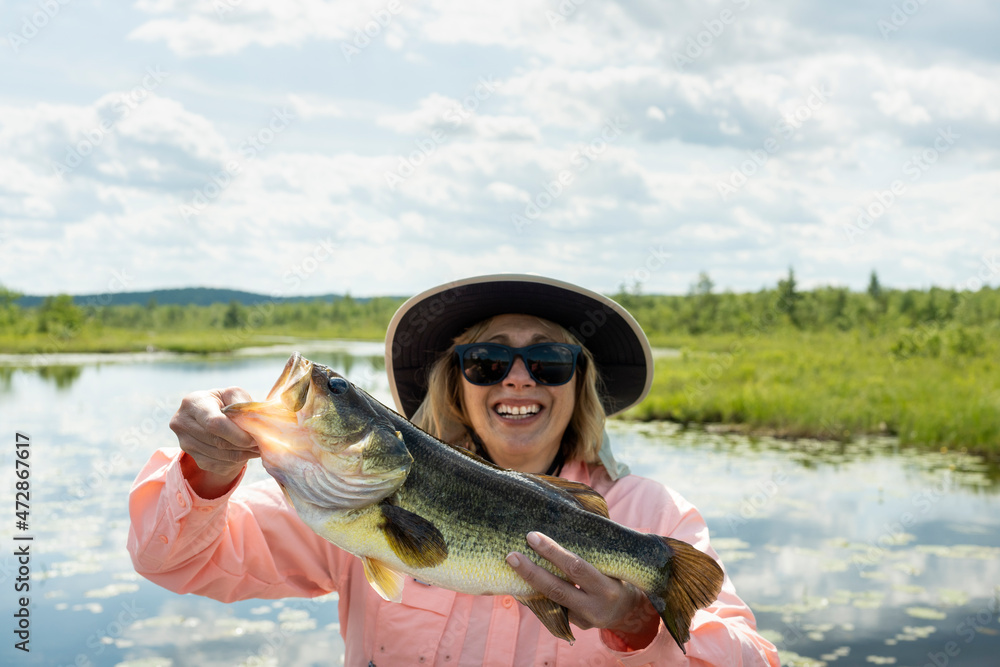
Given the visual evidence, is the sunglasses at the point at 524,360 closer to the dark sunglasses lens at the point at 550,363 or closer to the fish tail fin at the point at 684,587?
the dark sunglasses lens at the point at 550,363

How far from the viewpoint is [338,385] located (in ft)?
6.12

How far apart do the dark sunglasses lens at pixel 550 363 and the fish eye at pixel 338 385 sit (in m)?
1.23

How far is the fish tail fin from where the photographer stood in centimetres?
213

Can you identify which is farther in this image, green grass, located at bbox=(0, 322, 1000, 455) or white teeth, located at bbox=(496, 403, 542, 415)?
green grass, located at bbox=(0, 322, 1000, 455)

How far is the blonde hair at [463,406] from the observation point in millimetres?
3244

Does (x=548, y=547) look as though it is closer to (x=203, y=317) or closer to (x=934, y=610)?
(x=934, y=610)

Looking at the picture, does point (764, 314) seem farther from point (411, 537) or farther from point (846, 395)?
point (411, 537)

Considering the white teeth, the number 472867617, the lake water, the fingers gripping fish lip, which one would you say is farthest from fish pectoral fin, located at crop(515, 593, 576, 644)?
the lake water

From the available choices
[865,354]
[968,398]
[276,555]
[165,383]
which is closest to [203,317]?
[165,383]

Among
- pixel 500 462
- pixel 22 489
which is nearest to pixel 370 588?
pixel 500 462

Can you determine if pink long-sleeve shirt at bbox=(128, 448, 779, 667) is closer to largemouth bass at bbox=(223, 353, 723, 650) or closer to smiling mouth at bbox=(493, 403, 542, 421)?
largemouth bass at bbox=(223, 353, 723, 650)

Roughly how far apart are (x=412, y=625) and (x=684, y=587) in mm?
1024

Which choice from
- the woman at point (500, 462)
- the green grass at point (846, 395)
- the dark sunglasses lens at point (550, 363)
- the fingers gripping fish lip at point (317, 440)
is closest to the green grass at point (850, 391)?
the green grass at point (846, 395)

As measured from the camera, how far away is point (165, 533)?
2.23 meters
